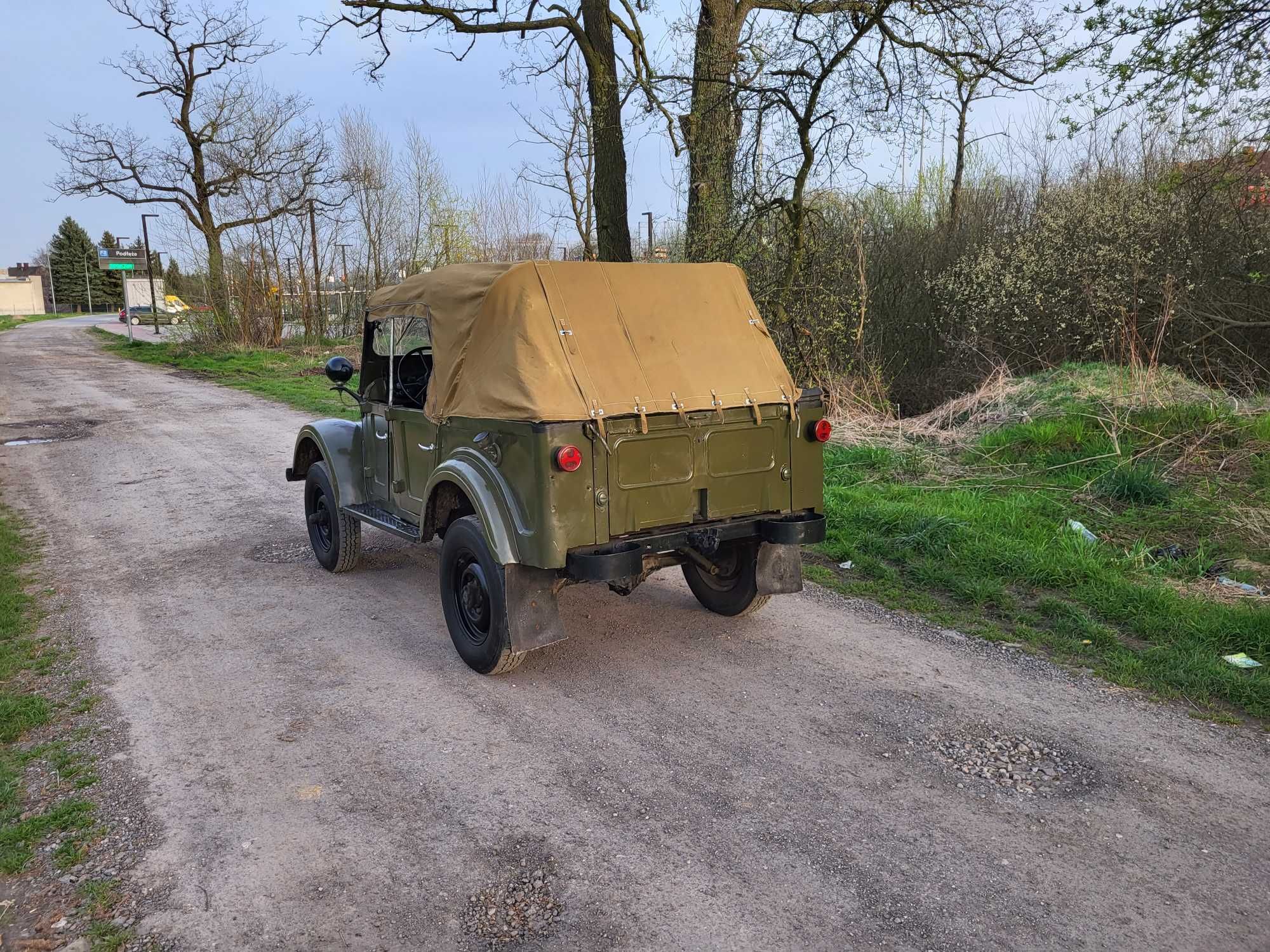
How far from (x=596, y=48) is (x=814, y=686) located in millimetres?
10358

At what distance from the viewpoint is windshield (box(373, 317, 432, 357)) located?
18.4 ft

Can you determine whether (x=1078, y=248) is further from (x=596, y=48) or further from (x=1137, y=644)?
(x=1137, y=644)

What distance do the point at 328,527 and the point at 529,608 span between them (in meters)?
2.87

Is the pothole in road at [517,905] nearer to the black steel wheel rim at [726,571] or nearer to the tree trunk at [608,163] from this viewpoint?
the black steel wheel rim at [726,571]

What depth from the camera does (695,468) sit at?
464 centimetres

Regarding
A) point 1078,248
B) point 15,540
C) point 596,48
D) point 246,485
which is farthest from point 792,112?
point 15,540

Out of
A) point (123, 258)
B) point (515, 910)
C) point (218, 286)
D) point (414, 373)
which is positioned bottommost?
point (515, 910)

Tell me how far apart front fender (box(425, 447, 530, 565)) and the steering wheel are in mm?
1298

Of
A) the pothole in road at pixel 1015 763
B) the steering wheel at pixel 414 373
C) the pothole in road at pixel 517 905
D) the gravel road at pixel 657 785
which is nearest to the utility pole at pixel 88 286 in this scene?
the steering wheel at pixel 414 373

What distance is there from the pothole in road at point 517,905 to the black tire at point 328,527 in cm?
375

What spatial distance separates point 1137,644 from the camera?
197 inches

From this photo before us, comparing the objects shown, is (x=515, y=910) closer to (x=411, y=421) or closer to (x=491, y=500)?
(x=491, y=500)

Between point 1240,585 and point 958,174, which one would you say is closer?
point 1240,585

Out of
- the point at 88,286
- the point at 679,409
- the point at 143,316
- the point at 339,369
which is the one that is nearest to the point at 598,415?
the point at 679,409
